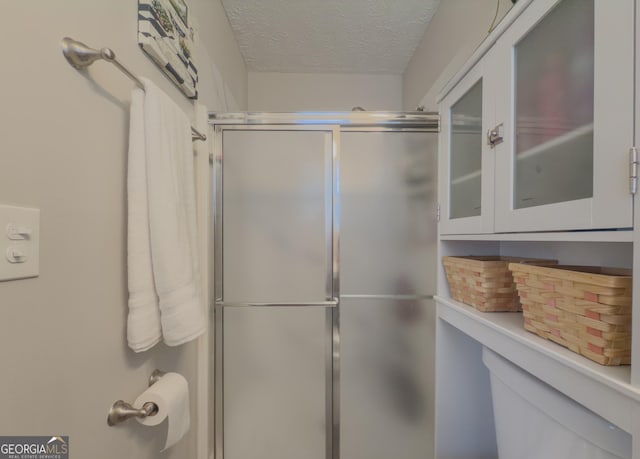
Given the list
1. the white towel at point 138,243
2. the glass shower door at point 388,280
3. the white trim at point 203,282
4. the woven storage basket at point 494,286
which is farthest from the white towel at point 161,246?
the woven storage basket at point 494,286

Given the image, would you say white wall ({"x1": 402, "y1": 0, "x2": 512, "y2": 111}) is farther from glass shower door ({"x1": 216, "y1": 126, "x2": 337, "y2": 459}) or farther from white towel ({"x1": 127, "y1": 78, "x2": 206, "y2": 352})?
white towel ({"x1": 127, "y1": 78, "x2": 206, "y2": 352})

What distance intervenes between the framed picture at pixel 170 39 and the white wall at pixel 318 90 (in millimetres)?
1109

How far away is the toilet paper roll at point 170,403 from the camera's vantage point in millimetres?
683

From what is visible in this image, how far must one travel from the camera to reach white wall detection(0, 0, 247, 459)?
1.42ft

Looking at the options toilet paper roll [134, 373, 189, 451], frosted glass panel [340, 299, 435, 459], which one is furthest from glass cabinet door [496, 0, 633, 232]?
toilet paper roll [134, 373, 189, 451]

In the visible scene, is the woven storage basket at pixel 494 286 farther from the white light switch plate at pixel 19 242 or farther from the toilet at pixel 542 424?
the white light switch plate at pixel 19 242

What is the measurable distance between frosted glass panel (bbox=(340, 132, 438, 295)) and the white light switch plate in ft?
3.37

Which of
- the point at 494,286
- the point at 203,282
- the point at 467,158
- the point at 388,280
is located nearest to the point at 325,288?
the point at 388,280

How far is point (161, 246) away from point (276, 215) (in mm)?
677

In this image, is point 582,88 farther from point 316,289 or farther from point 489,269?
point 316,289

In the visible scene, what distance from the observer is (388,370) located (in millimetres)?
1292

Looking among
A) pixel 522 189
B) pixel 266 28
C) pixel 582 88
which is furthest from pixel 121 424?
pixel 266 28

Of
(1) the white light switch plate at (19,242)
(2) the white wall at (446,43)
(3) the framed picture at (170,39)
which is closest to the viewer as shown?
(1) the white light switch plate at (19,242)

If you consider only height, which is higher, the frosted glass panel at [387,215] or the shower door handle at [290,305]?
the frosted glass panel at [387,215]
